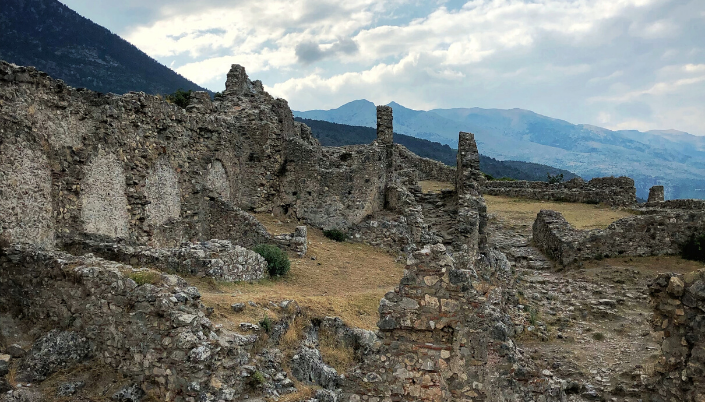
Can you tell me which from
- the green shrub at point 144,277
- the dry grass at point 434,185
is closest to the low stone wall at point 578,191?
the dry grass at point 434,185

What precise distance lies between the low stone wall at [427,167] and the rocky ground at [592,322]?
17571 millimetres

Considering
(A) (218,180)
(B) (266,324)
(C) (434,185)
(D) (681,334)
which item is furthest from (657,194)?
(B) (266,324)

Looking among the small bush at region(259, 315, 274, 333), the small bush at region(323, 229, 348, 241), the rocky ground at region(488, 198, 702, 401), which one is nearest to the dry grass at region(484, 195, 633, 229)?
the rocky ground at region(488, 198, 702, 401)

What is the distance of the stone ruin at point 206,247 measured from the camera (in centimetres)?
591

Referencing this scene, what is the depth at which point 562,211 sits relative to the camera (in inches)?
1120

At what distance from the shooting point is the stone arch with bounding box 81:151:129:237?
12620 millimetres

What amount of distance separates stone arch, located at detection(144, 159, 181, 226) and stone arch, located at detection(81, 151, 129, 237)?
1043mm

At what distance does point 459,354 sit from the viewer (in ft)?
18.9

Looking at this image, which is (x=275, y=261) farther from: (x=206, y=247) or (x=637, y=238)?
(x=637, y=238)

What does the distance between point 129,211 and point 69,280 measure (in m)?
5.50

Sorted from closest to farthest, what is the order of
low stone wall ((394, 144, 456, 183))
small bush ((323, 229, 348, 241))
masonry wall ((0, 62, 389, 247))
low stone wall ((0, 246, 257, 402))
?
1. low stone wall ((0, 246, 257, 402))
2. masonry wall ((0, 62, 389, 247))
3. small bush ((323, 229, 348, 241))
4. low stone wall ((394, 144, 456, 183))

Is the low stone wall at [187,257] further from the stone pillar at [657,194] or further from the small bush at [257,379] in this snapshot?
the stone pillar at [657,194]

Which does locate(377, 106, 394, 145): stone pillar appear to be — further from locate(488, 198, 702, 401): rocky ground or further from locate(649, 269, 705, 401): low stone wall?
locate(649, 269, 705, 401): low stone wall

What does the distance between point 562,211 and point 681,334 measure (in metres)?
22.9
